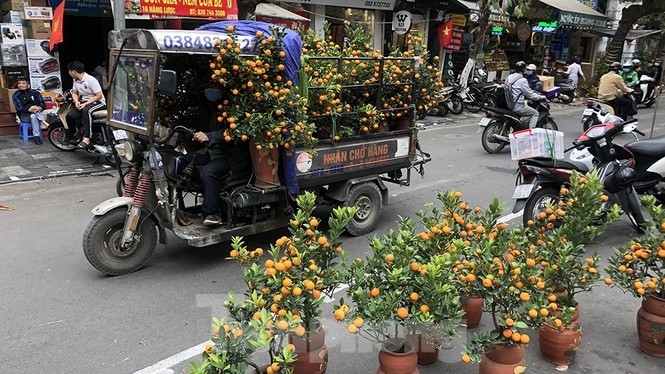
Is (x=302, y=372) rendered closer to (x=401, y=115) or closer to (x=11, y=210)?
(x=401, y=115)

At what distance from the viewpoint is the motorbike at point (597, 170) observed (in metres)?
5.55

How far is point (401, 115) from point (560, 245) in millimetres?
3047

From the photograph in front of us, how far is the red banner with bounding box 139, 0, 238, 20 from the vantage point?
31.5 feet

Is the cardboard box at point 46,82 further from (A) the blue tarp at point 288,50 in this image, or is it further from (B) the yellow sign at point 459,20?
(B) the yellow sign at point 459,20

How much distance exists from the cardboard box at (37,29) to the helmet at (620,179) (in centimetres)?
988

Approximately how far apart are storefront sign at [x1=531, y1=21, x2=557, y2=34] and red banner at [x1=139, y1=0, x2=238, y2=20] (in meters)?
14.1

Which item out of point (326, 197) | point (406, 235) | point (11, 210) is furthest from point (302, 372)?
point (11, 210)

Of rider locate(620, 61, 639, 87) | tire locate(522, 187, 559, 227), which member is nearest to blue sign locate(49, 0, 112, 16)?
tire locate(522, 187, 559, 227)

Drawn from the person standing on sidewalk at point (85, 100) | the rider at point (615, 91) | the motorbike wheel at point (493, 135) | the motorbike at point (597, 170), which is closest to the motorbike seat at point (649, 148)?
the motorbike at point (597, 170)

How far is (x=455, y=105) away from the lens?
14.9 metres

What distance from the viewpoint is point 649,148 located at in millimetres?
5699

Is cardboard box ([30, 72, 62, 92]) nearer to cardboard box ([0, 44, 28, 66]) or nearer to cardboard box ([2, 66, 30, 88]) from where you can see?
cardboard box ([2, 66, 30, 88])

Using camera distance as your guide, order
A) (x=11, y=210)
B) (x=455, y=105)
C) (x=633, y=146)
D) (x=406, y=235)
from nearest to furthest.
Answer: (x=406, y=235), (x=633, y=146), (x=11, y=210), (x=455, y=105)

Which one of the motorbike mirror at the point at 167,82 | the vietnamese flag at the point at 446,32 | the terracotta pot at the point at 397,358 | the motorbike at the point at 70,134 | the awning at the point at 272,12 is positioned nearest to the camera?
the terracotta pot at the point at 397,358
